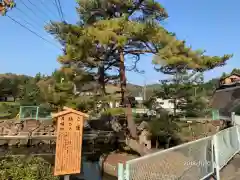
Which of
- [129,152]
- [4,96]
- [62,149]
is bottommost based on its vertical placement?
[129,152]

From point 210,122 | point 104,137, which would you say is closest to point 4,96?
point 104,137

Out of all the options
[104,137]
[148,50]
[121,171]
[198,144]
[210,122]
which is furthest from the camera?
[210,122]

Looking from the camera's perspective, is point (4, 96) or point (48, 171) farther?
point (4, 96)

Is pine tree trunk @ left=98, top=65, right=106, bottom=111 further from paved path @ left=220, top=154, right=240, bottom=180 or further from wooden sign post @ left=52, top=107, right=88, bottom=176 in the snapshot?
paved path @ left=220, top=154, right=240, bottom=180

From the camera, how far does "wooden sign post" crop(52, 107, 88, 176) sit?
4750 mm

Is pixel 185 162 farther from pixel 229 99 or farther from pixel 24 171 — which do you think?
pixel 229 99

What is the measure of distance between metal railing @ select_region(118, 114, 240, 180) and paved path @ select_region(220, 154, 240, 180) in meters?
0.11

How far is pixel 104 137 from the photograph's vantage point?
54.1ft

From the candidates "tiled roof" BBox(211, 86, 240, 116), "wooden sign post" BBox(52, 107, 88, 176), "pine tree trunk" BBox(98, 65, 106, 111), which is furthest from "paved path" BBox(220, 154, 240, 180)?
"tiled roof" BBox(211, 86, 240, 116)

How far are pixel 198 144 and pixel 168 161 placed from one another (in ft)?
3.69

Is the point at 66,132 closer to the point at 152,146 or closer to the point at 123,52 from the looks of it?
the point at 123,52

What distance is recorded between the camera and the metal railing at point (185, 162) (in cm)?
295

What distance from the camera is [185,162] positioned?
159 inches

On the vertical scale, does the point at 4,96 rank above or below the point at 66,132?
above
